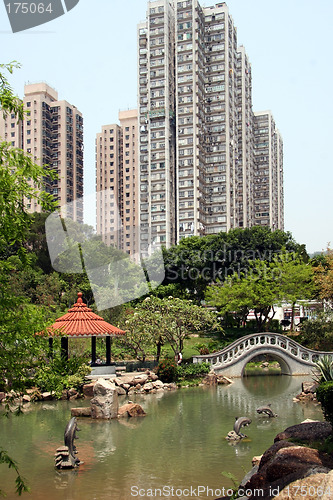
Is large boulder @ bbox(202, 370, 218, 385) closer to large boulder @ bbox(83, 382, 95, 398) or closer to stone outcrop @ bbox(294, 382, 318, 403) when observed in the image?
stone outcrop @ bbox(294, 382, 318, 403)

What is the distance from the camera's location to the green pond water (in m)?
10.5

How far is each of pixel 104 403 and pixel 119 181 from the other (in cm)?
8226

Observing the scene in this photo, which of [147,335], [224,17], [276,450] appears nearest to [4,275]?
[276,450]

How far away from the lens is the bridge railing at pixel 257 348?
29.0 meters

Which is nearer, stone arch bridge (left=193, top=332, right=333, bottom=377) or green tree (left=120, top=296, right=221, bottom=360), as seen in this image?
green tree (left=120, top=296, right=221, bottom=360)

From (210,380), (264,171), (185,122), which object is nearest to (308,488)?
(210,380)

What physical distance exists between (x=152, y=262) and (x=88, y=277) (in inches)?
245

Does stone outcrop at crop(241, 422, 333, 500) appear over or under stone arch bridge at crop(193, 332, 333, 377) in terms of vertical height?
over

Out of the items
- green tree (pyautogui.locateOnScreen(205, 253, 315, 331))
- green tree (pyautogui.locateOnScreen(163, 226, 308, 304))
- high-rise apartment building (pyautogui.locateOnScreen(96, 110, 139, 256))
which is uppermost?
high-rise apartment building (pyautogui.locateOnScreen(96, 110, 139, 256))

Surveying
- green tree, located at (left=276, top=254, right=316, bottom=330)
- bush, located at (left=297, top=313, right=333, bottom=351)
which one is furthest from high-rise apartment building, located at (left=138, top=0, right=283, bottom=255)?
bush, located at (left=297, top=313, right=333, bottom=351)

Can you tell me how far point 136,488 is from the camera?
1033 centimetres

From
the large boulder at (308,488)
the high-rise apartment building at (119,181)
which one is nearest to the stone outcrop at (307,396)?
the large boulder at (308,488)

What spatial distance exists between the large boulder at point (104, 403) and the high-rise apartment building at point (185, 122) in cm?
4931

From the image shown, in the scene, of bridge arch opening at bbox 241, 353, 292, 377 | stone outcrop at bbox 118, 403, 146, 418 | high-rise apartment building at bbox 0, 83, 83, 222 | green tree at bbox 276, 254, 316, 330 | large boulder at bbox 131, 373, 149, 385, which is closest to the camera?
stone outcrop at bbox 118, 403, 146, 418
